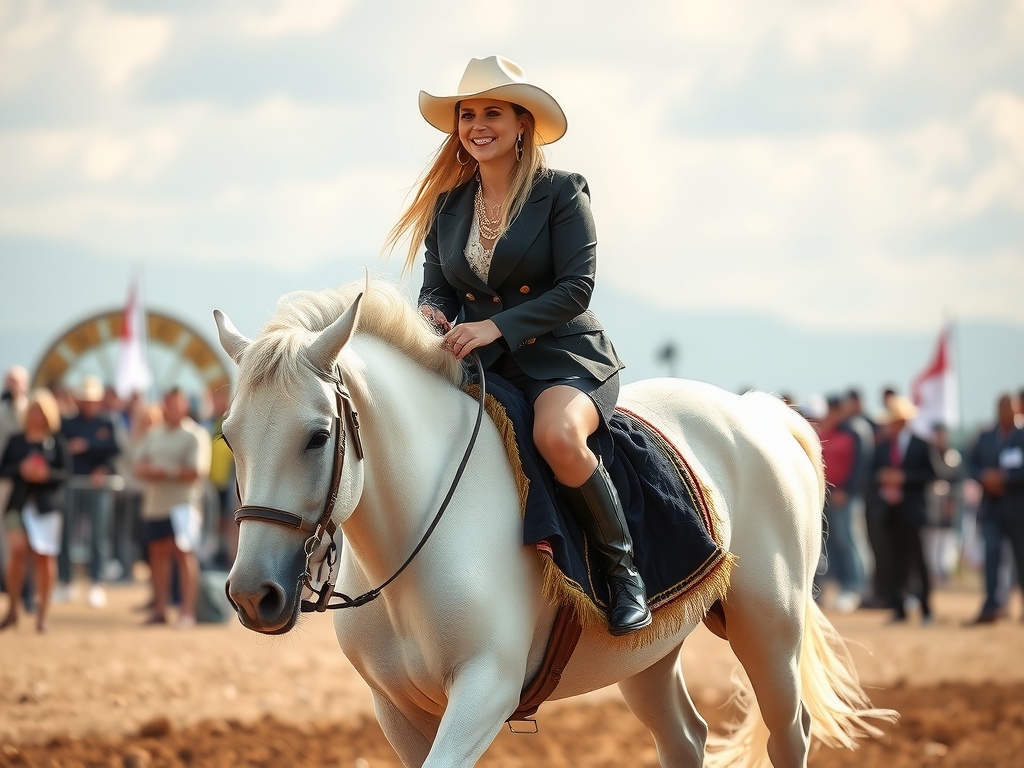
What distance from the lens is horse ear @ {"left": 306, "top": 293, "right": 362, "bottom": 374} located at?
143 inches

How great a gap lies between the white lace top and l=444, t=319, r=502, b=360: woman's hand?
0.80 ft

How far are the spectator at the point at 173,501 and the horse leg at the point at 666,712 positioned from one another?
806 cm

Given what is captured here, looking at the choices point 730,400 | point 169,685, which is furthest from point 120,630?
point 730,400

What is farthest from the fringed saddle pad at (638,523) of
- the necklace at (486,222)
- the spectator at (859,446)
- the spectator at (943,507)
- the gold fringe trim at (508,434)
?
the spectator at (859,446)

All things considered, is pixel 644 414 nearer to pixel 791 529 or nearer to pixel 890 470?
pixel 791 529

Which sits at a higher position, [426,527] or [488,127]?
[488,127]

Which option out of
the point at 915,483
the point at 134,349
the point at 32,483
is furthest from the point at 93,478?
the point at 915,483

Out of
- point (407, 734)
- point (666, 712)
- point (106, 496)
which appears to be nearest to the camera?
point (407, 734)

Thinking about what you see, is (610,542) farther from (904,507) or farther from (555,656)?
(904,507)

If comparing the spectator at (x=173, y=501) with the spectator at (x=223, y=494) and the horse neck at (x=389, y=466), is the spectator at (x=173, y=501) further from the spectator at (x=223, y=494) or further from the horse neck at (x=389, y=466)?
the horse neck at (x=389, y=466)

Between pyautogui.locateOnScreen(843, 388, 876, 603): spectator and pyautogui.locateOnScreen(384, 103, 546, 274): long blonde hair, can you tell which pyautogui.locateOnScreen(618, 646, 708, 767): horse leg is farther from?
pyautogui.locateOnScreen(843, 388, 876, 603): spectator

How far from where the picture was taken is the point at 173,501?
498 inches

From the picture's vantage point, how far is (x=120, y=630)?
39.9 ft

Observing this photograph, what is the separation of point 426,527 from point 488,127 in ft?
4.44
